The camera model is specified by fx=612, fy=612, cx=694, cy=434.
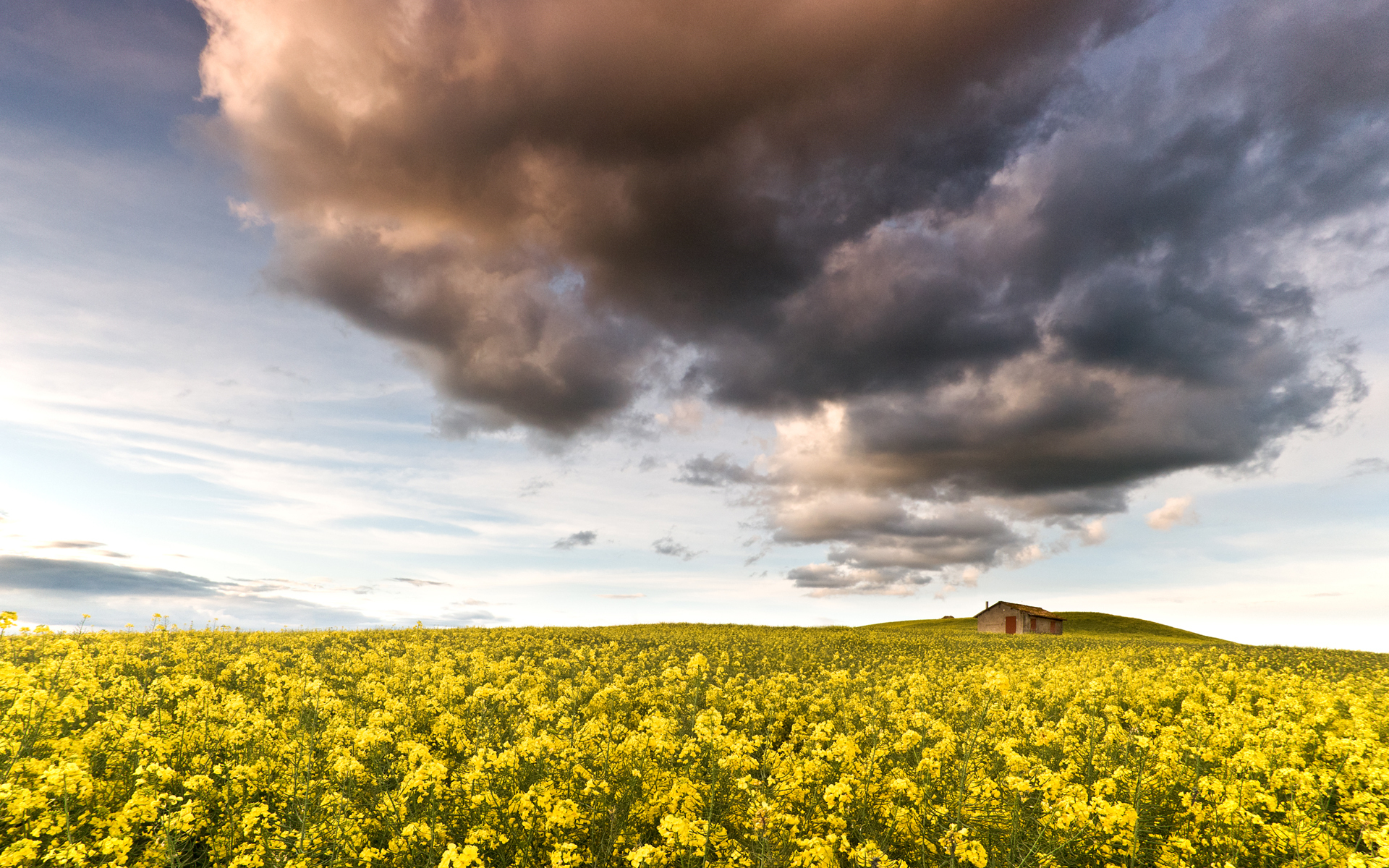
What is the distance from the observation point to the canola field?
25.9 feet

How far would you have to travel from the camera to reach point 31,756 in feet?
33.6

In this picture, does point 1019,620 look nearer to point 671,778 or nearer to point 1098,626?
point 1098,626

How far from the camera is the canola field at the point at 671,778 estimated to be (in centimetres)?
790

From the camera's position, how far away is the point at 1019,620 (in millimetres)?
83562

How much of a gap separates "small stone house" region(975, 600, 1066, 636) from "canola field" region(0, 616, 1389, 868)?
72.3m

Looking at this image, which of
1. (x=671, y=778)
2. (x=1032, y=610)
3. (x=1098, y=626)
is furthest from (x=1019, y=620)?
(x=671, y=778)

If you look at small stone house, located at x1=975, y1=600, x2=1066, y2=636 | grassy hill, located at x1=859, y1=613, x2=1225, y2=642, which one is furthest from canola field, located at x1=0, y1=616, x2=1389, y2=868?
grassy hill, located at x1=859, y1=613, x2=1225, y2=642

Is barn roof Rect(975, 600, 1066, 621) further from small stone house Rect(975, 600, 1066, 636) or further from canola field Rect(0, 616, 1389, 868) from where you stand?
canola field Rect(0, 616, 1389, 868)

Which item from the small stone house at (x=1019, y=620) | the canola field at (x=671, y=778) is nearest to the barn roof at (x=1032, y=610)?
the small stone house at (x=1019, y=620)

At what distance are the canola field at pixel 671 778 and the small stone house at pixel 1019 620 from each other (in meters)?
72.3

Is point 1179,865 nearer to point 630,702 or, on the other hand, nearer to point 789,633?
point 630,702

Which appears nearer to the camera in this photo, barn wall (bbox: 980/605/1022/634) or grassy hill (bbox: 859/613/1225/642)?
barn wall (bbox: 980/605/1022/634)

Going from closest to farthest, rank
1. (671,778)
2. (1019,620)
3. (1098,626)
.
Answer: (671,778)
(1019,620)
(1098,626)

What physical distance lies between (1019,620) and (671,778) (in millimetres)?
88360
